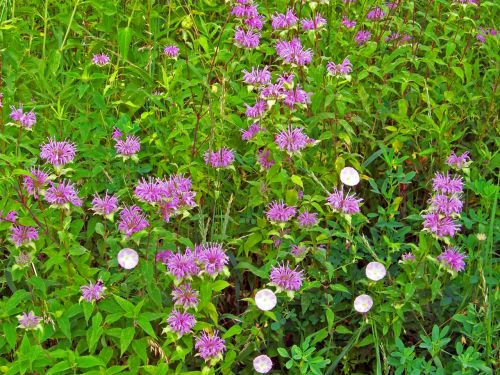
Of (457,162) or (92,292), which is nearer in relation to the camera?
(92,292)

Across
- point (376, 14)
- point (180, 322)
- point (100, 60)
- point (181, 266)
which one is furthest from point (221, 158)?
point (376, 14)

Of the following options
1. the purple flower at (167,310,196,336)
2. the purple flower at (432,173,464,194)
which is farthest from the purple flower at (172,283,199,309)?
the purple flower at (432,173,464,194)

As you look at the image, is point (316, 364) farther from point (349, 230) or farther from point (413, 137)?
point (413, 137)

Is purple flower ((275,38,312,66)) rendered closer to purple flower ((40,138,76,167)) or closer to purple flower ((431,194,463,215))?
purple flower ((431,194,463,215))

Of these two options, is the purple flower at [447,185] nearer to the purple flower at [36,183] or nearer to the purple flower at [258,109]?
the purple flower at [258,109]

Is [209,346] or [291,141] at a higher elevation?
[291,141]

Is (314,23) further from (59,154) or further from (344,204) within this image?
(59,154)

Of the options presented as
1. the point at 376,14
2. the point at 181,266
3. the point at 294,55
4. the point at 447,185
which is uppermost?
the point at 294,55
